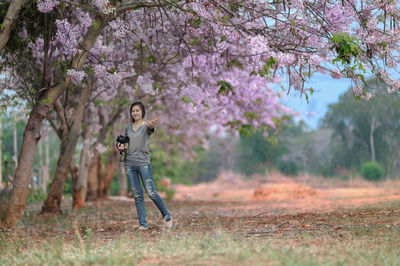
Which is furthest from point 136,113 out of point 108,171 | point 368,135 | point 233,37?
point 368,135

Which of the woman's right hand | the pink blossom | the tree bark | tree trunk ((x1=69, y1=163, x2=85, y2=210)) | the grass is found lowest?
the grass

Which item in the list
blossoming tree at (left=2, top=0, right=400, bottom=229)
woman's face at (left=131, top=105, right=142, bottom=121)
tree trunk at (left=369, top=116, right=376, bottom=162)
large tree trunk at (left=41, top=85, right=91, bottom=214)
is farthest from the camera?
tree trunk at (left=369, top=116, right=376, bottom=162)

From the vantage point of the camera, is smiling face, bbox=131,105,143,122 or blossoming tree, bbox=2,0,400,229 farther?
blossoming tree, bbox=2,0,400,229

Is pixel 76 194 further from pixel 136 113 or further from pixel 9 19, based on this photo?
pixel 136 113

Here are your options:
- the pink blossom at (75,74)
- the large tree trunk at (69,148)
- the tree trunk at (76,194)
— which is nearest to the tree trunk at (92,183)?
the tree trunk at (76,194)

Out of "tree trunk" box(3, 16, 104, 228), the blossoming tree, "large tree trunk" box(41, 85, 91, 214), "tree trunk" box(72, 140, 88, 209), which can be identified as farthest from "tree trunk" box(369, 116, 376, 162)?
"tree trunk" box(3, 16, 104, 228)

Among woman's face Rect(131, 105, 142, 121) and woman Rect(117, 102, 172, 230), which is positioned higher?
woman's face Rect(131, 105, 142, 121)

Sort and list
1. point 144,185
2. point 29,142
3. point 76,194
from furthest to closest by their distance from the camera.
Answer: point 76,194 → point 29,142 → point 144,185

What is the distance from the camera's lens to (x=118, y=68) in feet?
35.1

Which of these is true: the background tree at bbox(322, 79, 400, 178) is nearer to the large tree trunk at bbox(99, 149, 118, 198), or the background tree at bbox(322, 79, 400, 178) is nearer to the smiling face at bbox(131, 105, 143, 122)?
the large tree trunk at bbox(99, 149, 118, 198)

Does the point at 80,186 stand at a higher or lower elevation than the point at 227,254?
higher

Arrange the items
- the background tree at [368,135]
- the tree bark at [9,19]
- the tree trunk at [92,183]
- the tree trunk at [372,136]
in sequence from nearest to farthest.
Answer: the tree bark at [9,19] → the tree trunk at [92,183] → the tree trunk at [372,136] → the background tree at [368,135]

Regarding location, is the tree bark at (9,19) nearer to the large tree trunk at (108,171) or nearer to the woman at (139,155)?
the woman at (139,155)

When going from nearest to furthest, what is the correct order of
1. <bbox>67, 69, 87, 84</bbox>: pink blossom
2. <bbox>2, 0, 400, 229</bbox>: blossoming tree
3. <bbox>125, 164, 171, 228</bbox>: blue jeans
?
<bbox>125, 164, 171, 228</bbox>: blue jeans < <bbox>2, 0, 400, 229</bbox>: blossoming tree < <bbox>67, 69, 87, 84</bbox>: pink blossom
